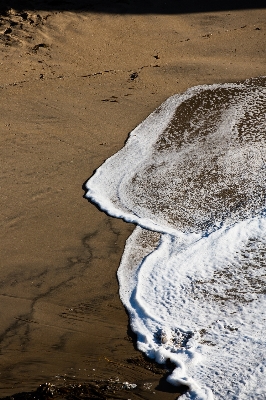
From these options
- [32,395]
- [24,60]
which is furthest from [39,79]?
[32,395]

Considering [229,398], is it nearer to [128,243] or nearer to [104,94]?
[128,243]

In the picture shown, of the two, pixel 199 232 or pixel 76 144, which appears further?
pixel 76 144

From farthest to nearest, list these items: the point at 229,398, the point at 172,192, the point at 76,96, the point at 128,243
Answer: the point at 76,96 → the point at 172,192 → the point at 128,243 → the point at 229,398

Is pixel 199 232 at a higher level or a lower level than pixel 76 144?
lower
